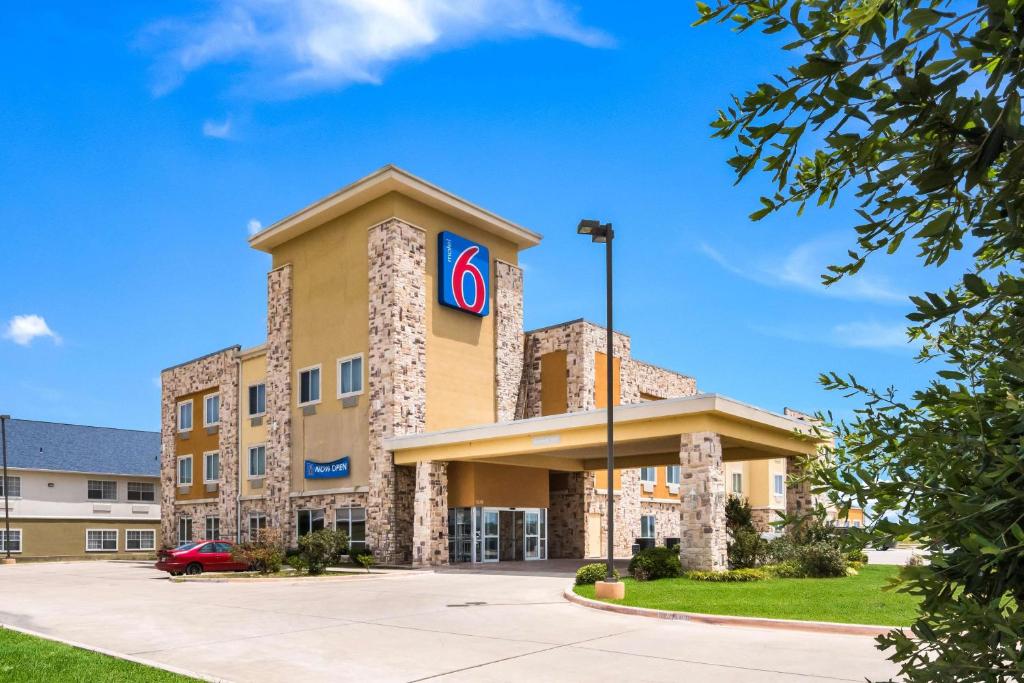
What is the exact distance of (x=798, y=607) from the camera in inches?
677

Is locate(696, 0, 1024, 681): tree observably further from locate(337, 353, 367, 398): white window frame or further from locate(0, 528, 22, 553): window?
locate(0, 528, 22, 553): window

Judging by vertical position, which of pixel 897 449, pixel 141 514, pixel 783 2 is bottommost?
pixel 141 514

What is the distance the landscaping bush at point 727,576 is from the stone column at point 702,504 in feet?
2.87

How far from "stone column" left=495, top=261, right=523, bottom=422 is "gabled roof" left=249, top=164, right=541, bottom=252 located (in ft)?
6.21

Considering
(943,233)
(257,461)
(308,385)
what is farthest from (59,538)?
(943,233)

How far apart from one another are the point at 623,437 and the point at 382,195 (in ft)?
55.2

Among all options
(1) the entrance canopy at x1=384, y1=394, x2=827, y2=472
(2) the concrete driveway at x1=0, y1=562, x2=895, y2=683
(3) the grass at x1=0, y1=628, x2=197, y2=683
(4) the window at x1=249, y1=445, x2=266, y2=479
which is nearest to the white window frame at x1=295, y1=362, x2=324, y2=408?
(4) the window at x1=249, y1=445, x2=266, y2=479

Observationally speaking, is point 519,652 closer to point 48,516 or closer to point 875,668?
point 875,668

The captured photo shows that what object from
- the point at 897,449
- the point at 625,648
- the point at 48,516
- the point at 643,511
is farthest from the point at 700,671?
the point at 48,516

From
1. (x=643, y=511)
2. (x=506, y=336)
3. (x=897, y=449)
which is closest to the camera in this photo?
(x=897, y=449)

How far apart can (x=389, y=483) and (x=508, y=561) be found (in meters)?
6.86

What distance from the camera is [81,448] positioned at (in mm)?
63438

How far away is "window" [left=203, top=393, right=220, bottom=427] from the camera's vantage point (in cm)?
4959

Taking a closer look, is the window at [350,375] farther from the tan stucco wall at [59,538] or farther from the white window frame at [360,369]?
the tan stucco wall at [59,538]
